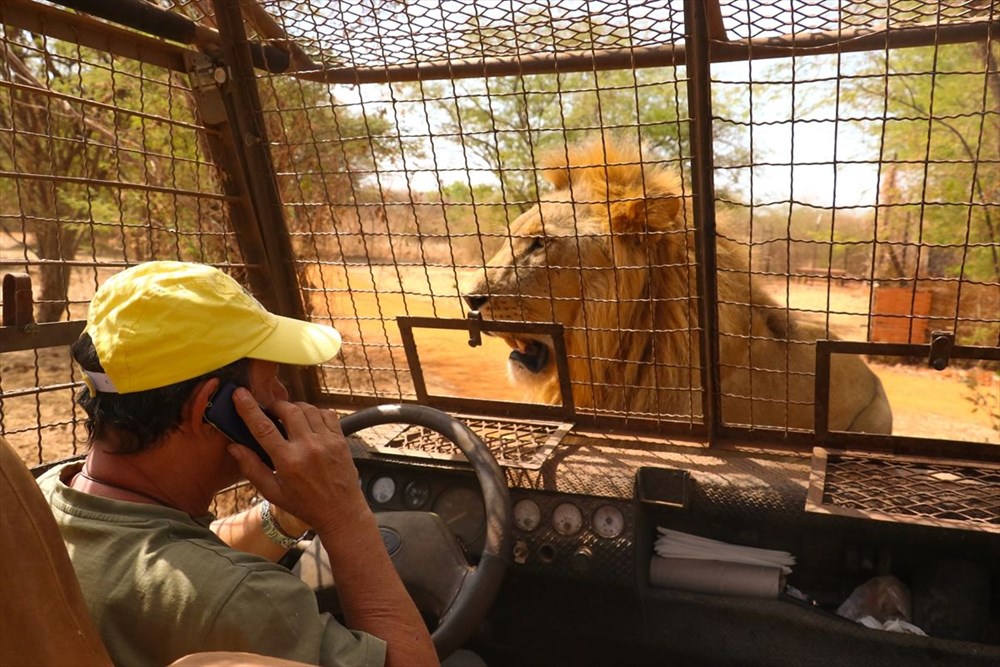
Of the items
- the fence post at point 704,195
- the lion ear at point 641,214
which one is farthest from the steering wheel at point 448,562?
the lion ear at point 641,214

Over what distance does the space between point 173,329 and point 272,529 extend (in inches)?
28.7

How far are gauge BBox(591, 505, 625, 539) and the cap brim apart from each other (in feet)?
3.47

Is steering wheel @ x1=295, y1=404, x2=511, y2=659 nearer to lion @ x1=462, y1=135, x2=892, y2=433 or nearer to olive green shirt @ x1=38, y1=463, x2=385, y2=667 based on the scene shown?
olive green shirt @ x1=38, y1=463, x2=385, y2=667

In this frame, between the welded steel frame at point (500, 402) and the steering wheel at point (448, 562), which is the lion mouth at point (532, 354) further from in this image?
the steering wheel at point (448, 562)

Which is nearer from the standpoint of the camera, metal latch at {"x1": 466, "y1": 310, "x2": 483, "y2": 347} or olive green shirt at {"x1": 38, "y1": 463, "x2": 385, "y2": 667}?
olive green shirt at {"x1": 38, "y1": 463, "x2": 385, "y2": 667}

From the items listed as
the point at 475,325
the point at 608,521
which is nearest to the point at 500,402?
the point at 475,325

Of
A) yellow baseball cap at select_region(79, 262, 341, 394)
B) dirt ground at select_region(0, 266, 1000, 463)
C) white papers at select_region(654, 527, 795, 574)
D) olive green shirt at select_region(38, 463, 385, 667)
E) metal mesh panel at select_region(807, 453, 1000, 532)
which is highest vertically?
yellow baseball cap at select_region(79, 262, 341, 394)

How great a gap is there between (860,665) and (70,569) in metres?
2.02


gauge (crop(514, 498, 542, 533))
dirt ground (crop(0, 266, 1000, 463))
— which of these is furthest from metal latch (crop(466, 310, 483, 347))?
dirt ground (crop(0, 266, 1000, 463))

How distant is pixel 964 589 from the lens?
7.57 ft

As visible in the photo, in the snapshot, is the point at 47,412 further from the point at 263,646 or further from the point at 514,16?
the point at 263,646

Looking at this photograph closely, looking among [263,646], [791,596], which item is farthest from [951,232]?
[263,646]

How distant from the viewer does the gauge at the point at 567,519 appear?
249 cm

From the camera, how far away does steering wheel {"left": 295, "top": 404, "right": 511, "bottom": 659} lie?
1.98m
